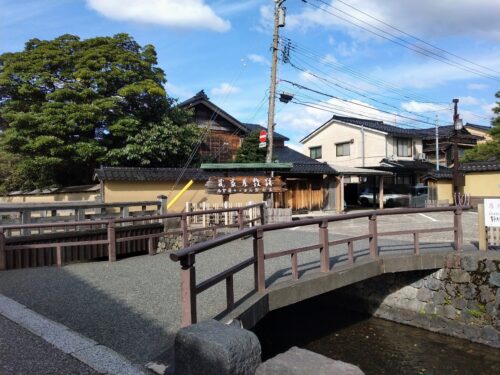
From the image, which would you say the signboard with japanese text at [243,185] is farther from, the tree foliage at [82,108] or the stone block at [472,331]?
the stone block at [472,331]

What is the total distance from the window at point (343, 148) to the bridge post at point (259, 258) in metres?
29.8

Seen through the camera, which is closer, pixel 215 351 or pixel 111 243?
pixel 215 351

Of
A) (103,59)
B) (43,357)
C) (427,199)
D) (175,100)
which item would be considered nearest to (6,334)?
(43,357)

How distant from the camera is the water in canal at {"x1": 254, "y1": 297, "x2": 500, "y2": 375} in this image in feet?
23.1

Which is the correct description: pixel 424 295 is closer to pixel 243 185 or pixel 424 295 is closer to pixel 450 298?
pixel 450 298

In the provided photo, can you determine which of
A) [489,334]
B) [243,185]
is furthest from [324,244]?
[243,185]

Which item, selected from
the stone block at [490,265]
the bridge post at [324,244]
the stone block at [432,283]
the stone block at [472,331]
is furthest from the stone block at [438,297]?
the bridge post at [324,244]

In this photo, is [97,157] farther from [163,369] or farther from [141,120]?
[163,369]

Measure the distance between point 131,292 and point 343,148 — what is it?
30.6m

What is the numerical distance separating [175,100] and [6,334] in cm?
1944

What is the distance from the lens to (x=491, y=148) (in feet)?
99.6

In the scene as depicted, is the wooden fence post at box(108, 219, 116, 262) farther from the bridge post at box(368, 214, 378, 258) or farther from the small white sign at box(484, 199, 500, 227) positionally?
the small white sign at box(484, 199, 500, 227)

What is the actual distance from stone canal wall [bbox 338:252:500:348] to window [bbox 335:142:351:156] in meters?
25.9

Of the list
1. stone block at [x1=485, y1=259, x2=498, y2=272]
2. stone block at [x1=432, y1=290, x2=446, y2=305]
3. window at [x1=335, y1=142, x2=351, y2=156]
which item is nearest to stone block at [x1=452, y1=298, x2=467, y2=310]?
stone block at [x1=432, y1=290, x2=446, y2=305]
